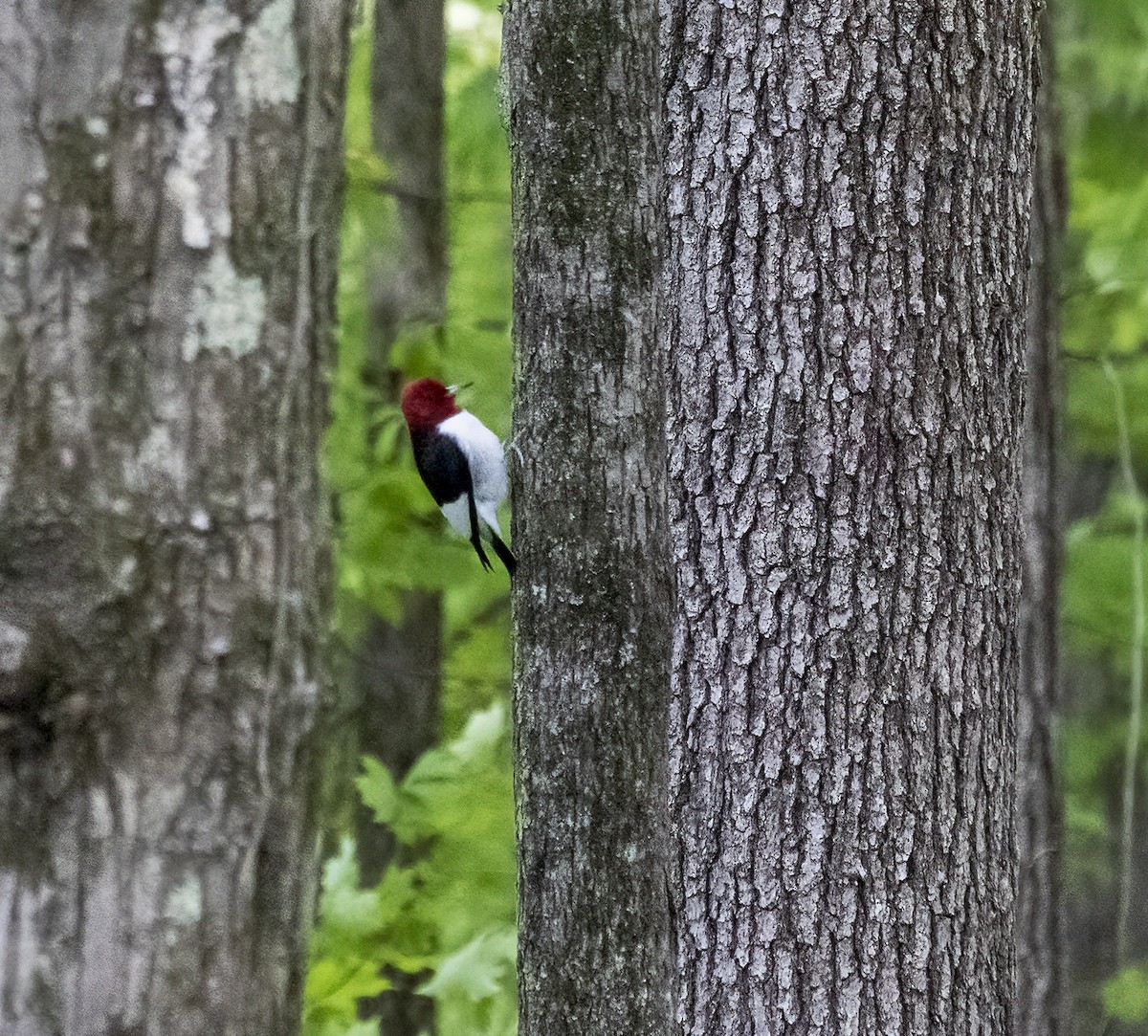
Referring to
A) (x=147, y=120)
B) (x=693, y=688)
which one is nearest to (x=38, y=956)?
(x=147, y=120)

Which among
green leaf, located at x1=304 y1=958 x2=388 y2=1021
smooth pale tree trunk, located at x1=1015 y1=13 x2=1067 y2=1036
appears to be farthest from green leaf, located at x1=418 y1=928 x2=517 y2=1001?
smooth pale tree trunk, located at x1=1015 y1=13 x2=1067 y2=1036

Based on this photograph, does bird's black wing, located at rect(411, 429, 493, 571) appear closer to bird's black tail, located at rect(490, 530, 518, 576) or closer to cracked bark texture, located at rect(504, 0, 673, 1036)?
bird's black tail, located at rect(490, 530, 518, 576)

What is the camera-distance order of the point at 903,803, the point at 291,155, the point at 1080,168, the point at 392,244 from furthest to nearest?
1. the point at 1080,168
2. the point at 392,244
3. the point at 903,803
4. the point at 291,155

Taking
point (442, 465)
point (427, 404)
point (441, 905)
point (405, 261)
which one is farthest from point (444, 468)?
point (405, 261)

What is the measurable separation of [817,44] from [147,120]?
2.17 meters

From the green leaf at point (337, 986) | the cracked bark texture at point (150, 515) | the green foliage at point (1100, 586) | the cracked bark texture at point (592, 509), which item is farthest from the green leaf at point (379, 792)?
the green foliage at point (1100, 586)

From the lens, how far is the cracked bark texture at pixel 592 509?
251 cm

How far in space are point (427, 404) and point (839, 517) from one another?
6.45 feet

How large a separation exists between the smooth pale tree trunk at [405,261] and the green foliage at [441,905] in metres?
0.96

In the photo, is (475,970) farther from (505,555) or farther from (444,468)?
(444,468)

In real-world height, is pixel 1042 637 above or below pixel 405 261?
below

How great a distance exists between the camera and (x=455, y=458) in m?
4.46

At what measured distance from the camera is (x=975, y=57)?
3199 millimetres

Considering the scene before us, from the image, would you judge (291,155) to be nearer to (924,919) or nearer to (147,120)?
(147,120)
